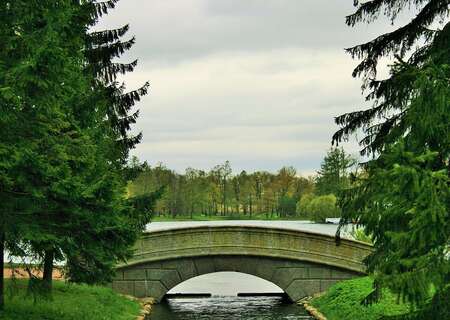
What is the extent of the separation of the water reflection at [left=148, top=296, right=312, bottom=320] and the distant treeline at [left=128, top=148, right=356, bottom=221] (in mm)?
55598

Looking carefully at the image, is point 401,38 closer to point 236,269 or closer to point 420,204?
point 420,204

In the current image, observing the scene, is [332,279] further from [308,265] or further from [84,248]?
[84,248]

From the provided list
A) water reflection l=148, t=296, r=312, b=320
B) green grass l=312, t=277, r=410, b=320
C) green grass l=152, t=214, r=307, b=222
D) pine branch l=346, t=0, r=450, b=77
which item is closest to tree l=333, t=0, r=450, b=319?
pine branch l=346, t=0, r=450, b=77

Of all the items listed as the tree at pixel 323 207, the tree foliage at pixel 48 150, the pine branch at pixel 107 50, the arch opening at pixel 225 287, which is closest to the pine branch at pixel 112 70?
the pine branch at pixel 107 50

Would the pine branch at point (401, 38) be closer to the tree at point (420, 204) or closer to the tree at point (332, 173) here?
the tree at point (420, 204)

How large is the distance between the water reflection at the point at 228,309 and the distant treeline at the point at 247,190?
55598mm

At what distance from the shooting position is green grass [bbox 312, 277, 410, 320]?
17234 mm

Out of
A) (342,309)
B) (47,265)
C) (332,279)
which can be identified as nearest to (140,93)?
(47,265)

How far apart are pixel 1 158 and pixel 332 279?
16491 millimetres

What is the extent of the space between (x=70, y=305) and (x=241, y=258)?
8147 mm

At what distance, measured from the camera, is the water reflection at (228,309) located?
21.4 m

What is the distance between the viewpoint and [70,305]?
1742 centimetres

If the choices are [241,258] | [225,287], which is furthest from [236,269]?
[225,287]

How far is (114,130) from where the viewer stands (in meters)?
19.1
